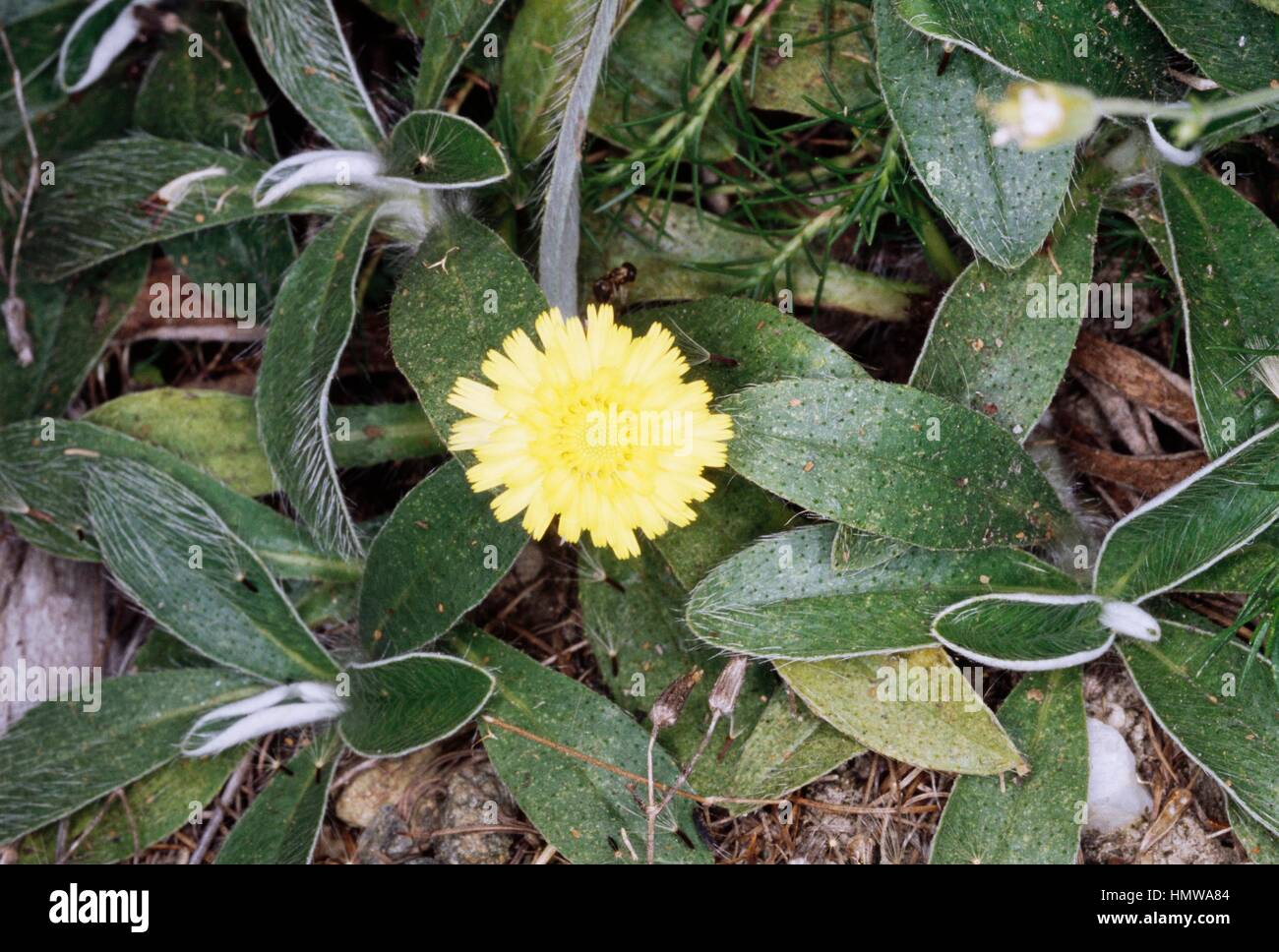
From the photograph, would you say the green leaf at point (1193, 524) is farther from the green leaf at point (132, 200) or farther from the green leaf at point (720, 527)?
the green leaf at point (132, 200)

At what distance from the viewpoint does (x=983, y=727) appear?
6.09ft

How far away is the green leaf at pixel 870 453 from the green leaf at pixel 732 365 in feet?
0.26

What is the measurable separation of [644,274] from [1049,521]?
0.84 metres

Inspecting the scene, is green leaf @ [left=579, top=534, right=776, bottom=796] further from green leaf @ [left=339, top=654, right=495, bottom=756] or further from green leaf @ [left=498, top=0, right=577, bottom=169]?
green leaf @ [left=498, top=0, right=577, bottom=169]

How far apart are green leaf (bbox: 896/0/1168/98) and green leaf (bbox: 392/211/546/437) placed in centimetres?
73

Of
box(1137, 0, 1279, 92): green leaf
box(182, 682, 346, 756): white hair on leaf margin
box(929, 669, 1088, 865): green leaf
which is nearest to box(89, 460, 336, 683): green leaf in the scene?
box(182, 682, 346, 756): white hair on leaf margin

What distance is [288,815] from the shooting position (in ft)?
6.66

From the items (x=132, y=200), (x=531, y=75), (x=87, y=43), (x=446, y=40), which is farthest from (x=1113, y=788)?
(x=87, y=43)

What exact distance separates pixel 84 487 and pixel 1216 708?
204 cm

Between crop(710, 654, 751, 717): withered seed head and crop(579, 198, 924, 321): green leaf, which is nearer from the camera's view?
crop(710, 654, 751, 717): withered seed head

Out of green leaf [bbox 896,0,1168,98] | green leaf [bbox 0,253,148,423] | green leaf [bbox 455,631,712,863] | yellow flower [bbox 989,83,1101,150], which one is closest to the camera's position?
yellow flower [bbox 989,83,1101,150]

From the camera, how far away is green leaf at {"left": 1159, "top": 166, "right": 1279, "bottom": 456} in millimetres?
1831
